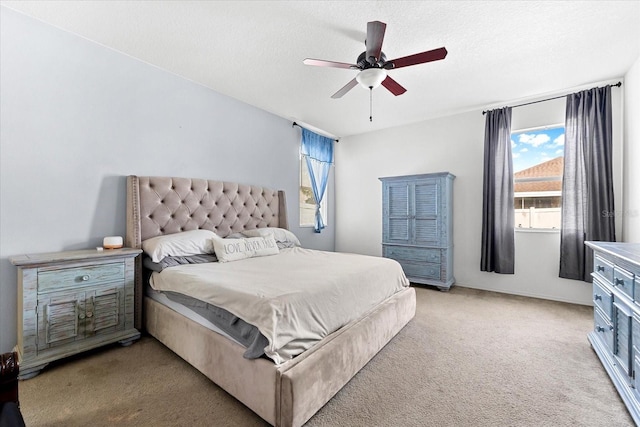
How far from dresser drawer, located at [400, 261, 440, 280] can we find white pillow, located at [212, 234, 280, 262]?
2.17 meters

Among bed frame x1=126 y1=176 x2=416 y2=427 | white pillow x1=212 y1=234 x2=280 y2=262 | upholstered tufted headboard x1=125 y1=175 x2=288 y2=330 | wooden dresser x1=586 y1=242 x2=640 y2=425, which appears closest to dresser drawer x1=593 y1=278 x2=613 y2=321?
wooden dresser x1=586 y1=242 x2=640 y2=425

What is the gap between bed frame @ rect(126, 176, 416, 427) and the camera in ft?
4.44

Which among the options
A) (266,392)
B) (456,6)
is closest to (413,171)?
(456,6)

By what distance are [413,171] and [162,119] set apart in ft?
12.4

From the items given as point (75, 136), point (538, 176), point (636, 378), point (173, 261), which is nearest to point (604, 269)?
point (636, 378)

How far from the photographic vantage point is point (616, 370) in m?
1.71

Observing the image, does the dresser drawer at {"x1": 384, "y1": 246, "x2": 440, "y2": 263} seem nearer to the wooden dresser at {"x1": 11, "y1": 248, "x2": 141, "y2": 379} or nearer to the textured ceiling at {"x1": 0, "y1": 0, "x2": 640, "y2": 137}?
the textured ceiling at {"x1": 0, "y1": 0, "x2": 640, "y2": 137}

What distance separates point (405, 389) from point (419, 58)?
2.36 m

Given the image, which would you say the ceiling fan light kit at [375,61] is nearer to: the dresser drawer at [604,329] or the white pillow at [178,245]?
the white pillow at [178,245]

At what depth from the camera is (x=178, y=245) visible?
250 cm

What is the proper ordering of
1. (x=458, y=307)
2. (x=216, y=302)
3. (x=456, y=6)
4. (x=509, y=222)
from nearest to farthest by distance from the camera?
1. (x=216, y=302)
2. (x=456, y=6)
3. (x=458, y=307)
4. (x=509, y=222)

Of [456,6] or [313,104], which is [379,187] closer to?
[313,104]

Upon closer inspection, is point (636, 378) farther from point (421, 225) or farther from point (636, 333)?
point (421, 225)

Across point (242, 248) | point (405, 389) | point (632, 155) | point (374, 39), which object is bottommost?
point (405, 389)
